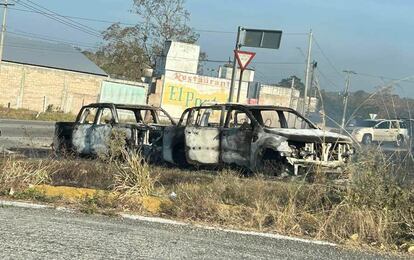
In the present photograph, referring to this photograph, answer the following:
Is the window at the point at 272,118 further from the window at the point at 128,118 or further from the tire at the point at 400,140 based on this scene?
the tire at the point at 400,140

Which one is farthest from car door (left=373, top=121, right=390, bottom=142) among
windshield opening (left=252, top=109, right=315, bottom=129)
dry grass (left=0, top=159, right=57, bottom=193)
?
dry grass (left=0, top=159, right=57, bottom=193)

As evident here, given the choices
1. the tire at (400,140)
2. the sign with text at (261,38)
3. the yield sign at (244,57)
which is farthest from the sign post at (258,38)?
the tire at (400,140)

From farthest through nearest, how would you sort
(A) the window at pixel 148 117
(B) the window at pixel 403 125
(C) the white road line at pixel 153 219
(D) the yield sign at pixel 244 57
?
(A) the window at pixel 148 117, (D) the yield sign at pixel 244 57, (B) the window at pixel 403 125, (C) the white road line at pixel 153 219

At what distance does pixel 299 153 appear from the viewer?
10180mm

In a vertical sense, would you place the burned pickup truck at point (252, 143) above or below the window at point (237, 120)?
below

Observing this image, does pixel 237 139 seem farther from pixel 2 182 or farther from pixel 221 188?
pixel 2 182

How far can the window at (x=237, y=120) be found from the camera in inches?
444

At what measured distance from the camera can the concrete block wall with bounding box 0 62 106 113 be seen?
43.6m

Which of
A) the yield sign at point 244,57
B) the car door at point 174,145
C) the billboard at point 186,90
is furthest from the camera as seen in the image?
the billboard at point 186,90

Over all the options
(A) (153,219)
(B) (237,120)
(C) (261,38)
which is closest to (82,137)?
(B) (237,120)

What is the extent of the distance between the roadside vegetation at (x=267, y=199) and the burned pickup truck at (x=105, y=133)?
3.54 m

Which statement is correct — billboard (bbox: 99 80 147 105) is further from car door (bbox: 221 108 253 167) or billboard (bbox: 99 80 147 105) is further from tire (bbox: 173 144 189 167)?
car door (bbox: 221 108 253 167)

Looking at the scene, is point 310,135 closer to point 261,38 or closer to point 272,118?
point 272,118

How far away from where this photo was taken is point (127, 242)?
5.69 m
